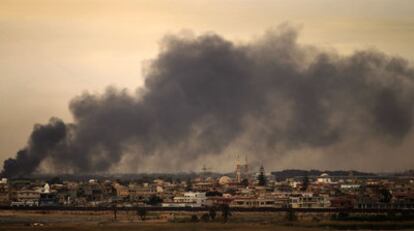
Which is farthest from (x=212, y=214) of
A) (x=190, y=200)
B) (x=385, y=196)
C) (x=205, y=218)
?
(x=385, y=196)

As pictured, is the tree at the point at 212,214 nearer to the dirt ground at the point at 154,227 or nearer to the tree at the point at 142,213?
the tree at the point at 142,213

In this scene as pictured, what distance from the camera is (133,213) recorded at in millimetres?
75000

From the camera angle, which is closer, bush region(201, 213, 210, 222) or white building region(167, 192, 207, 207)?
bush region(201, 213, 210, 222)

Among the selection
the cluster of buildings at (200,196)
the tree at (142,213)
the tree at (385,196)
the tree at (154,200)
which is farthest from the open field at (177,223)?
the tree at (385,196)

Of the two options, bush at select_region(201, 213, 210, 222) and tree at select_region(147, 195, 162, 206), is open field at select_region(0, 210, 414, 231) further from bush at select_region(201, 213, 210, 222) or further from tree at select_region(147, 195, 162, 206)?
tree at select_region(147, 195, 162, 206)

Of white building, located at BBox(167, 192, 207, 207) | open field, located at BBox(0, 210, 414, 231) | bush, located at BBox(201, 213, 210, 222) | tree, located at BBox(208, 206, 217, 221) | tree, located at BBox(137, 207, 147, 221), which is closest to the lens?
open field, located at BBox(0, 210, 414, 231)

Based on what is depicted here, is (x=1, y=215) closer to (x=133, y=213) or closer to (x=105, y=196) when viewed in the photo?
(x=133, y=213)

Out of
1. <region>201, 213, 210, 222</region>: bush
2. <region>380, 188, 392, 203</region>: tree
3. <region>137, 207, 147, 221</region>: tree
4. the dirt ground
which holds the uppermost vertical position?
<region>380, 188, 392, 203</region>: tree

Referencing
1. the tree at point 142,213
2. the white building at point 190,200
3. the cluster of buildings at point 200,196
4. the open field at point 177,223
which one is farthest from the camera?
the white building at point 190,200

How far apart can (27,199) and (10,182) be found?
16902mm

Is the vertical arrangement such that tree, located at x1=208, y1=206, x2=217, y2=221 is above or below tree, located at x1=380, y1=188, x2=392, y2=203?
below

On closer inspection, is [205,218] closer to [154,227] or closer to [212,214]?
[212,214]

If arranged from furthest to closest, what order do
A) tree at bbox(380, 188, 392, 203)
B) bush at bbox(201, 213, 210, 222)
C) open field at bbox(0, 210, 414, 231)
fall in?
tree at bbox(380, 188, 392, 203) → bush at bbox(201, 213, 210, 222) → open field at bbox(0, 210, 414, 231)

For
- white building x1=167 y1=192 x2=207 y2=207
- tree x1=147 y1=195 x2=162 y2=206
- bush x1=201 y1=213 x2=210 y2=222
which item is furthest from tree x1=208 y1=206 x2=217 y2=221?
tree x1=147 y1=195 x2=162 y2=206
